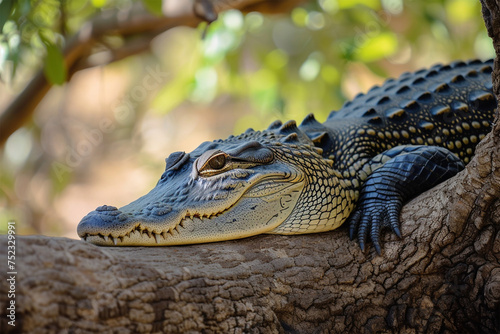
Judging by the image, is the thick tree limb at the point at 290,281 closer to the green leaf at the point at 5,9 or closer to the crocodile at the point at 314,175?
the crocodile at the point at 314,175

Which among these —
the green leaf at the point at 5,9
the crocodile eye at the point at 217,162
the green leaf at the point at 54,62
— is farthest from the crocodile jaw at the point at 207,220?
the green leaf at the point at 54,62

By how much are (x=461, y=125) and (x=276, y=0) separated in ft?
7.56

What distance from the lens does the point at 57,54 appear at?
323 centimetres

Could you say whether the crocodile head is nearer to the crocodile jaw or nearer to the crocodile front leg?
the crocodile jaw

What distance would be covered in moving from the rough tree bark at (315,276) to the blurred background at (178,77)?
1.54m

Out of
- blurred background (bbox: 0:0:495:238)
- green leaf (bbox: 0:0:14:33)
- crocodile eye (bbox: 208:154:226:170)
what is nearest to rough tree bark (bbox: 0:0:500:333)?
crocodile eye (bbox: 208:154:226:170)

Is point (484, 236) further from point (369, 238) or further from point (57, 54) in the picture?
point (57, 54)

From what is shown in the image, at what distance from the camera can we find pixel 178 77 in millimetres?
5750

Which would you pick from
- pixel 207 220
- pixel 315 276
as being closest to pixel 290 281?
pixel 315 276

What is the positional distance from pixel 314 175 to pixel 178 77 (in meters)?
3.52

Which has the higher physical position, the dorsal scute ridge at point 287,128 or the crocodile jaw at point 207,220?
the dorsal scute ridge at point 287,128

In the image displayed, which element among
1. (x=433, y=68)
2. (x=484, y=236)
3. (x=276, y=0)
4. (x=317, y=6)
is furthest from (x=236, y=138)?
(x=317, y=6)

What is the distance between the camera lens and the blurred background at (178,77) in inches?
185

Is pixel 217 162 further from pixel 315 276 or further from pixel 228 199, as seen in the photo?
pixel 315 276
